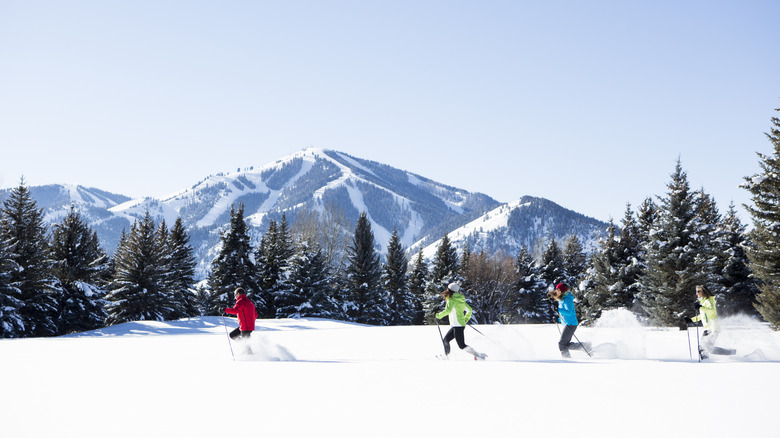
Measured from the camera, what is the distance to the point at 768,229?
67.3 ft

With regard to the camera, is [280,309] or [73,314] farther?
[280,309]

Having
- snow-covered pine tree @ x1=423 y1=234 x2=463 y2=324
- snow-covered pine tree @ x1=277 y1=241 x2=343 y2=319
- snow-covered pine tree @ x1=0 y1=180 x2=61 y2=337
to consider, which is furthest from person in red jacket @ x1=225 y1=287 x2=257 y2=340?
snow-covered pine tree @ x1=423 y1=234 x2=463 y2=324

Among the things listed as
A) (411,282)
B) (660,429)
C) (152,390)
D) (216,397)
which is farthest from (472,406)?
(411,282)

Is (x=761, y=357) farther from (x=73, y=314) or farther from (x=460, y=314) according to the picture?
(x=73, y=314)

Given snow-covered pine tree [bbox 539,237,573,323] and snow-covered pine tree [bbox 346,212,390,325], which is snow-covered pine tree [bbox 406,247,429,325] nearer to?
snow-covered pine tree [bbox 346,212,390,325]

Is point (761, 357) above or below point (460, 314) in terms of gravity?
below

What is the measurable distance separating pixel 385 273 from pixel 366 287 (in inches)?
163

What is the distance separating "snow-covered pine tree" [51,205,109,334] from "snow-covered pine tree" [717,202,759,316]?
39224mm

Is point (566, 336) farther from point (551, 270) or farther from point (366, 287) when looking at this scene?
point (551, 270)

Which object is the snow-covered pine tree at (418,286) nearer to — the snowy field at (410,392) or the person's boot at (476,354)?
the snowy field at (410,392)

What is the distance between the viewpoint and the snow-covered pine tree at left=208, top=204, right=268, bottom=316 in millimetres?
42500

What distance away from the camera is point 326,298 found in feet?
145

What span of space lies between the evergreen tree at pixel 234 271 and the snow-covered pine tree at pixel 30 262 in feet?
41.1

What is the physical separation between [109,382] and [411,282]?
48737 mm
